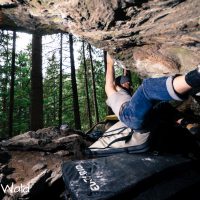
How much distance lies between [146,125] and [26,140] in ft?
14.0

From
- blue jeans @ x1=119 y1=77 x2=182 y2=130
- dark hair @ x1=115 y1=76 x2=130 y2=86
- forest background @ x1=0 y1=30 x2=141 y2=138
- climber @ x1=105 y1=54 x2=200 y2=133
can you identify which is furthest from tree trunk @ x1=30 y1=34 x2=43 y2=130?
A: blue jeans @ x1=119 y1=77 x2=182 y2=130

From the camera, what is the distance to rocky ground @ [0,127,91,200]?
5.13 metres

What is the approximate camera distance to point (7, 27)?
390 inches

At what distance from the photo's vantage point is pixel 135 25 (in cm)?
566

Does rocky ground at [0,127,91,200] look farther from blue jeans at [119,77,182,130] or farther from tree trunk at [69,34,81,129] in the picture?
tree trunk at [69,34,81,129]

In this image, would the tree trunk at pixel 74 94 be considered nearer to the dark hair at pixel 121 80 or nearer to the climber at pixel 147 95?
the dark hair at pixel 121 80

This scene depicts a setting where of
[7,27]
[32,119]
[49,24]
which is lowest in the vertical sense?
[32,119]

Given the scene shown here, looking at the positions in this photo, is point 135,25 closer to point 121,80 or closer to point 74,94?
point 121,80

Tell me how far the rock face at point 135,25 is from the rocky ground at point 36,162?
2.76 m

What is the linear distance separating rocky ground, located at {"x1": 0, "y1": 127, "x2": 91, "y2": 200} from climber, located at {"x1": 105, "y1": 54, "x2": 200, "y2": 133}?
2135 millimetres

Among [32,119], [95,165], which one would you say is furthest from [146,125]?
[32,119]

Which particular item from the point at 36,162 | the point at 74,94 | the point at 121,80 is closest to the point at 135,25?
the point at 121,80

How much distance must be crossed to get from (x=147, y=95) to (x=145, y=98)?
84mm

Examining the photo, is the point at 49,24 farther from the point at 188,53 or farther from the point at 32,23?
the point at 188,53
